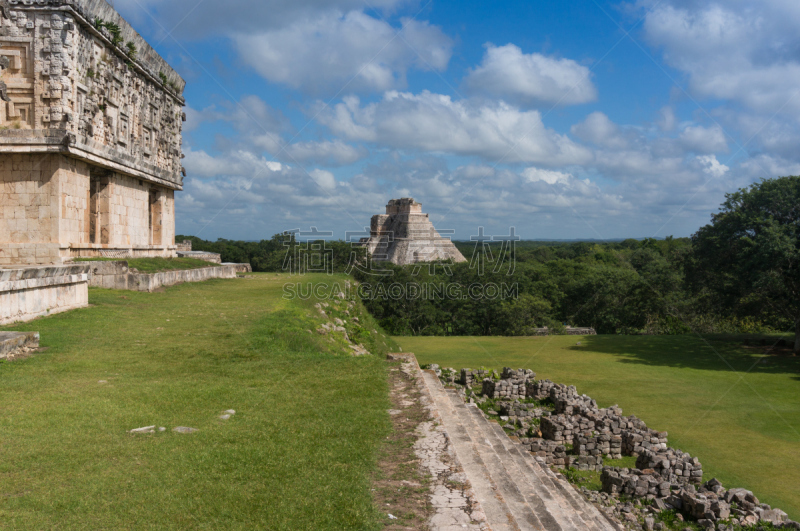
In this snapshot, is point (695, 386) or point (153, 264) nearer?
point (695, 386)

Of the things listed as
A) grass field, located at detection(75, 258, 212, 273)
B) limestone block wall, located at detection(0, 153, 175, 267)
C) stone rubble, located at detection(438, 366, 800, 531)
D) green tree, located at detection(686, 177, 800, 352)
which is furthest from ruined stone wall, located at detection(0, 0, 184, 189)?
green tree, located at detection(686, 177, 800, 352)

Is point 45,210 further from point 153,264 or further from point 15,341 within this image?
point 15,341

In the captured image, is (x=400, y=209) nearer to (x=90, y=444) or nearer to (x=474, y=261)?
(x=474, y=261)

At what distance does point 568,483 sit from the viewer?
7.02 metres

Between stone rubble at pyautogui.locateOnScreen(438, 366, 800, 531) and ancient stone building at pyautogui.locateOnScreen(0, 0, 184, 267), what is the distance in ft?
36.4

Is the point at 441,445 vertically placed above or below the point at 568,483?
above

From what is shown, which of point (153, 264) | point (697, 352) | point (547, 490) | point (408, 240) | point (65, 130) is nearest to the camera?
point (547, 490)

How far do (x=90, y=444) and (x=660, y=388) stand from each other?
504 inches

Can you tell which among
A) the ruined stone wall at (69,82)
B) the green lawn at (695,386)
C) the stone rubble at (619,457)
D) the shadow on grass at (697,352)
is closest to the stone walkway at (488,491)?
the stone rubble at (619,457)

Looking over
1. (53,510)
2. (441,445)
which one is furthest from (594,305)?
(53,510)

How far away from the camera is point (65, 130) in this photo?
491 inches

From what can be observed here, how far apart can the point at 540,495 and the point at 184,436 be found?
335 cm

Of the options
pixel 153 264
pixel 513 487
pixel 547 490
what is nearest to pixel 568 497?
pixel 547 490

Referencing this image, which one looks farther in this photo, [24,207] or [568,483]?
[24,207]
